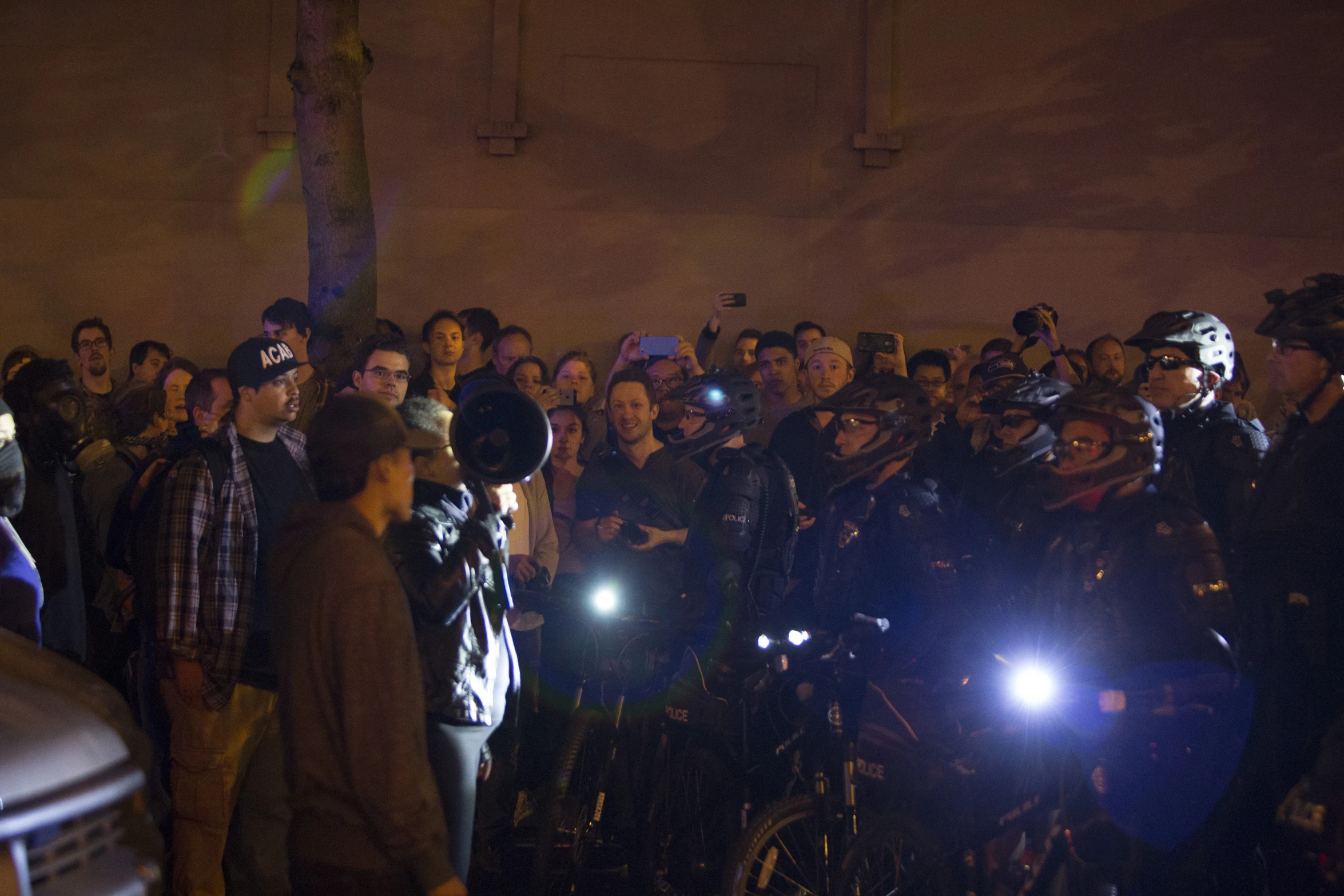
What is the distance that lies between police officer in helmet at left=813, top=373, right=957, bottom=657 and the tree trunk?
11.2 feet

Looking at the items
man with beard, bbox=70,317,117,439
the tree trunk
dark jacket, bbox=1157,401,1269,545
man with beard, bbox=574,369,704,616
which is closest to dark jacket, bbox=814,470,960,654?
man with beard, bbox=574,369,704,616

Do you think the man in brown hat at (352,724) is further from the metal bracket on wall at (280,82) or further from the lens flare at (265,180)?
the metal bracket on wall at (280,82)

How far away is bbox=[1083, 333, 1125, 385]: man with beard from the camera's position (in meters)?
8.12

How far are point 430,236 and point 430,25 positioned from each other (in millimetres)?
1900

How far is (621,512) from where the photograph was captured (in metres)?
5.28

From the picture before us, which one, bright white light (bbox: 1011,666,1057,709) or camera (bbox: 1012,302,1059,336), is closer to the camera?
bright white light (bbox: 1011,666,1057,709)

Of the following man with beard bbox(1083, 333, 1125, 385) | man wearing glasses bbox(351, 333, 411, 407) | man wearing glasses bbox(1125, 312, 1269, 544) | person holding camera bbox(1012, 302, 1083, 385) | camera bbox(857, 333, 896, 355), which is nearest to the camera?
man wearing glasses bbox(1125, 312, 1269, 544)

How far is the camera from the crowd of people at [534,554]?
2703 mm

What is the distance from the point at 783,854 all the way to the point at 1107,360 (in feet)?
17.6

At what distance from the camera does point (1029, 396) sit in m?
4.75

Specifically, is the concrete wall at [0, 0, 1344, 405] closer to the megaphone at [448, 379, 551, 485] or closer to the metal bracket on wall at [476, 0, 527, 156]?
the metal bracket on wall at [476, 0, 527, 156]

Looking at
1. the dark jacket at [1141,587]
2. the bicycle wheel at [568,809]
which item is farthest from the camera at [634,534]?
the dark jacket at [1141,587]

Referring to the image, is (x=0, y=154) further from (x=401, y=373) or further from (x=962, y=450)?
(x=962, y=450)

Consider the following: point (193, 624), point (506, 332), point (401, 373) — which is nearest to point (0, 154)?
point (506, 332)
